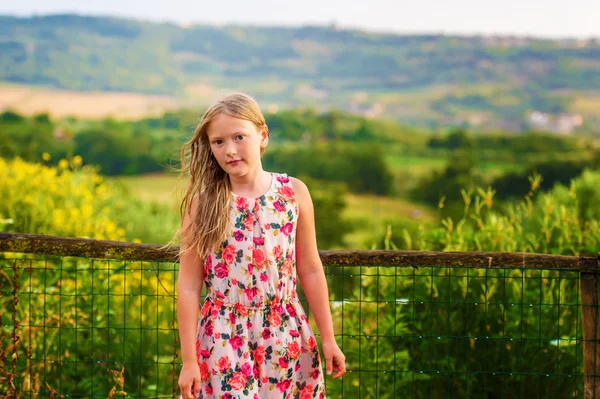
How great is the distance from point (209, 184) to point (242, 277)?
306 mm

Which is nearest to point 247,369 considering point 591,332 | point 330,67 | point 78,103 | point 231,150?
point 231,150

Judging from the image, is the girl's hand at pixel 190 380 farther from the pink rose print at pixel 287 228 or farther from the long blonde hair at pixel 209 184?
the pink rose print at pixel 287 228

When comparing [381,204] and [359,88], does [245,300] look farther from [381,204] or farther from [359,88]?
[359,88]

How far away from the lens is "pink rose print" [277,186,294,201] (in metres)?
2.20

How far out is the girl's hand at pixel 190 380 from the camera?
2.05 m

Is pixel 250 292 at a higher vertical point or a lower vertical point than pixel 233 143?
lower

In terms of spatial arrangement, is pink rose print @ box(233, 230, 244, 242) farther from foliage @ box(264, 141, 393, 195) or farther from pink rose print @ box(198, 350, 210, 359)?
foliage @ box(264, 141, 393, 195)

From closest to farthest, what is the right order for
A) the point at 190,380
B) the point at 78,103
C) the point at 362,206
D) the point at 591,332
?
the point at 190,380 < the point at 591,332 < the point at 362,206 < the point at 78,103

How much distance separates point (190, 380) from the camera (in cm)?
205

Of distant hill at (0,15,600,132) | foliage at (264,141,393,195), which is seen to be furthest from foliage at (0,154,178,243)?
distant hill at (0,15,600,132)

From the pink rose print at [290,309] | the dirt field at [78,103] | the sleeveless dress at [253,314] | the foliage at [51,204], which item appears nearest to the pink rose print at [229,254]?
the sleeveless dress at [253,314]

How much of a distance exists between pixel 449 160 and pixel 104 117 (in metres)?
18.5

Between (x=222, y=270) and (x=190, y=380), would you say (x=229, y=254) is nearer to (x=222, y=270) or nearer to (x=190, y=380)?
(x=222, y=270)

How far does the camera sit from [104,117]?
38.3 m
